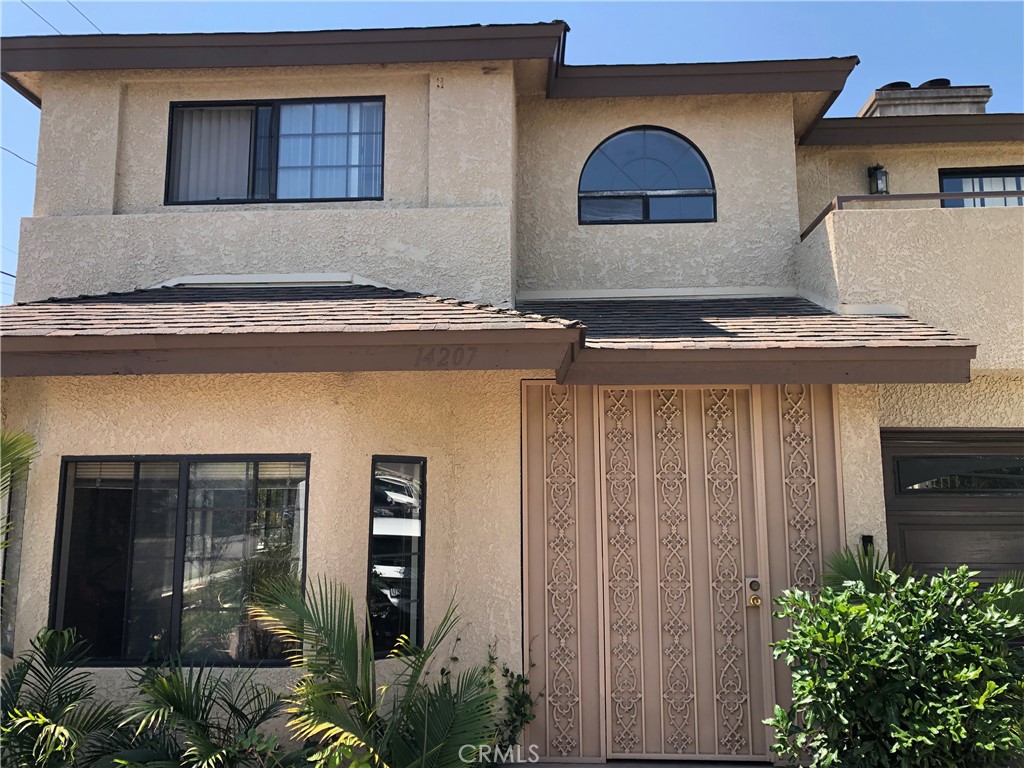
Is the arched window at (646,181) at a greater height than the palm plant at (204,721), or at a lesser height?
greater

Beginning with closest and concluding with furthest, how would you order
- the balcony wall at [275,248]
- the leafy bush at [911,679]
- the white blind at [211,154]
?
the leafy bush at [911,679]
the balcony wall at [275,248]
the white blind at [211,154]

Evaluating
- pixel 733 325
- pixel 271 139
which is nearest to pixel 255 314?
pixel 271 139

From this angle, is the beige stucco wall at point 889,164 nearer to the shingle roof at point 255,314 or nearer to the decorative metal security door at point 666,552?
the decorative metal security door at point 666,552

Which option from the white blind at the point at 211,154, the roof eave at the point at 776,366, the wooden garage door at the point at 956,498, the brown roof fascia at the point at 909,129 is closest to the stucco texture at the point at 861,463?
the roof eave at the point at 776,366

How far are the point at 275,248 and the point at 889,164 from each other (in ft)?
24.7

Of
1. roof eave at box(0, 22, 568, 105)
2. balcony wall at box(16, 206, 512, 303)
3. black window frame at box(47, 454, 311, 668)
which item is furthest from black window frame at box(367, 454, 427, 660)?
roof eave at box(0, 22, 568, 105)

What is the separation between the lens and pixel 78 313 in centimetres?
698

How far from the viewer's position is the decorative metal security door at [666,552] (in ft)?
23.0

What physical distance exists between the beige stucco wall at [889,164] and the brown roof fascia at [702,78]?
1.33 meters

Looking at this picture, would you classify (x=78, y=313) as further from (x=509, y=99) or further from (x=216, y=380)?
(x=509, y=99)

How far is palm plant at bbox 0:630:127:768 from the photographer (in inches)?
216

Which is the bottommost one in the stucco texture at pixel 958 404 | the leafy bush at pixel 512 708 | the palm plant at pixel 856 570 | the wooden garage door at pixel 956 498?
the leafy bush at pixel 512 708

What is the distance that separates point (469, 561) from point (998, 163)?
27.7ft

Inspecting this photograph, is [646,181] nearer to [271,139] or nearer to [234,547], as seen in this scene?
[271,139]
